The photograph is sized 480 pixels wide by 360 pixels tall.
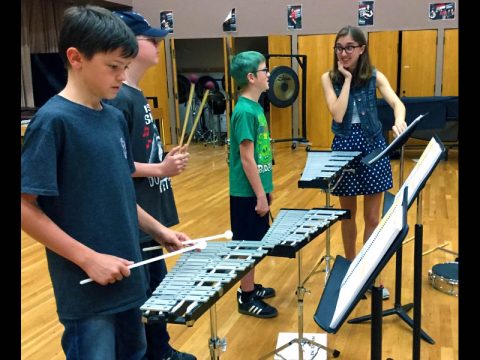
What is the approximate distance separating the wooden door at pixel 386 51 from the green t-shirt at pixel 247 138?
247 inches

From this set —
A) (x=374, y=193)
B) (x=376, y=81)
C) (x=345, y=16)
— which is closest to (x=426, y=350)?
(x=374, y=193)

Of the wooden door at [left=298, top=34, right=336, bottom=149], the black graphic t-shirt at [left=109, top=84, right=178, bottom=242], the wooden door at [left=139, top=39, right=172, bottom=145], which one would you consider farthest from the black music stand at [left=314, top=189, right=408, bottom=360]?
the wooden door at [left=139, top=39, right=172, bottom=145]

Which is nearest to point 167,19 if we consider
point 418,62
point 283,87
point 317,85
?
point 283,87

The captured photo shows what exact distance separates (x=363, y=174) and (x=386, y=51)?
20.5ft

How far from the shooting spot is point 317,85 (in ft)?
28.3

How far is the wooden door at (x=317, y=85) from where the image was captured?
336 inches

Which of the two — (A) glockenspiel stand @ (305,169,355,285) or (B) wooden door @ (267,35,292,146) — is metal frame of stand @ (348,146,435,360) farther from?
(B) wooden door @ (267,35,292,146)

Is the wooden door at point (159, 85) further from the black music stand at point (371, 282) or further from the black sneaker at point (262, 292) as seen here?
the black music stand at point (371, 282)

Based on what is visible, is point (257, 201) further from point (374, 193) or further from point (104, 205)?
point (104, 205)

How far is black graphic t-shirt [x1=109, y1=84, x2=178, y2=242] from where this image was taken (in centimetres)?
184

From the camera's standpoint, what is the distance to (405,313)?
8.82ft

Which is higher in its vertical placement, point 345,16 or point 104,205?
point 345,16

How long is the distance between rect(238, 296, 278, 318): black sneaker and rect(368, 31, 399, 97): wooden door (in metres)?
6.42

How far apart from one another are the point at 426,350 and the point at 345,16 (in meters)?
7.37
